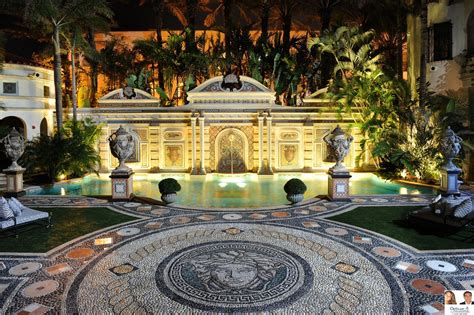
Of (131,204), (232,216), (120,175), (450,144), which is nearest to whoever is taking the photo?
(232,216)

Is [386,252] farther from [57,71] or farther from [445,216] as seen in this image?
[57,71]

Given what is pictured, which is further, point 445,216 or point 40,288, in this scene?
point 445,216

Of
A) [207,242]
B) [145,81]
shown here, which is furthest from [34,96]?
[207,242]

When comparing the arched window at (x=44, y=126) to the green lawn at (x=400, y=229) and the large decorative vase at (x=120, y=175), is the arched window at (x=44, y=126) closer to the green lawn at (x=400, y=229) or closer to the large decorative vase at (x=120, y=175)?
the large decorative vase at (x=120, y=175)

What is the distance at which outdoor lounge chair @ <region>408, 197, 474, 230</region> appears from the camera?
28.7 ft

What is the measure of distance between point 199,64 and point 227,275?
17.3 metres

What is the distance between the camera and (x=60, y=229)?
381 inches

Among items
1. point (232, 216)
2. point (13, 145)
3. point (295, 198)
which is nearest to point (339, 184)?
point (295, 198)

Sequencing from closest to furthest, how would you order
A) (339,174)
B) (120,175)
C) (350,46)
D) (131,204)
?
1. (131,204)
2. (339,174)
3. (120,175)
4. (350,46)

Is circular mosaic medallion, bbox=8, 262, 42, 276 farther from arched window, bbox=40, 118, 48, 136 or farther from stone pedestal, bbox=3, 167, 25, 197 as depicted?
arched window, bbox=40, 118, 48, 136

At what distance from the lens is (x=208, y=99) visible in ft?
64.3

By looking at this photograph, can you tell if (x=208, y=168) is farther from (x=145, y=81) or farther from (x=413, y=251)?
(x=413, y=251)

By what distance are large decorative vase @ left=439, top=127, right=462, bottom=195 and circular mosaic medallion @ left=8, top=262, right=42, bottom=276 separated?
11.7 metres

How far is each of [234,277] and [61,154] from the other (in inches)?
498
